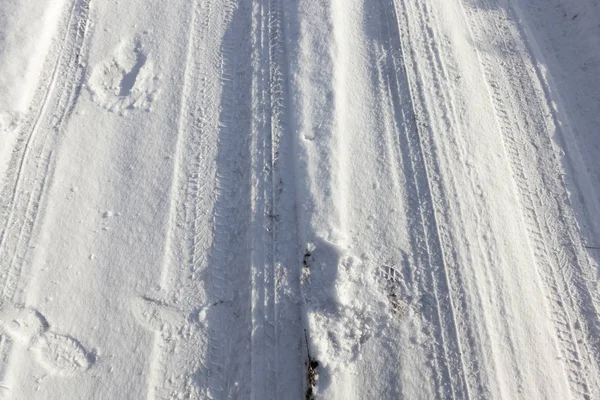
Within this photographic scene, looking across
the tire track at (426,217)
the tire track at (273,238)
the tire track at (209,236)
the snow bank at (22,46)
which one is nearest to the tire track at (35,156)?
the snow bank at (22,46)

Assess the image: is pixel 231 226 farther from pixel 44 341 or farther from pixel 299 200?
pixel 44 341

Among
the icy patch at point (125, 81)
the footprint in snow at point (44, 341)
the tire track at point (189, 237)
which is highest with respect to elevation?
the icy patch at point (125, 81)

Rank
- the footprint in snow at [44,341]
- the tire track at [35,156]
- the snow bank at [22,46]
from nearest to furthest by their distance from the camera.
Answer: the footprint in snow at [44,341]
the tire track at [35,156]
the snow bank at [22,46]

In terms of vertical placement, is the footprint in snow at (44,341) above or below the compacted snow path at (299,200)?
below

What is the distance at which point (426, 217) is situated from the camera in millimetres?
3043

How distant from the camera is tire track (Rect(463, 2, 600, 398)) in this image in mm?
2785

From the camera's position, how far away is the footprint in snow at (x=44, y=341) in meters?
2.64

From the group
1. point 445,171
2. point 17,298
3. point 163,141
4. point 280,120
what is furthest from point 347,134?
point 17,298

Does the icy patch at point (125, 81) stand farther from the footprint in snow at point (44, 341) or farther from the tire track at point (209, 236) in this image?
the footprint in snow at point (44, 341)

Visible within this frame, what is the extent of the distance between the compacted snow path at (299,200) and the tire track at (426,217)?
1 cm

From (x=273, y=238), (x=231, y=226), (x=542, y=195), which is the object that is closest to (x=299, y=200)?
(x=273, y=238)

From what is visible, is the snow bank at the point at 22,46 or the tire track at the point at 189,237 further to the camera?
the snow bank at the point at 22,46

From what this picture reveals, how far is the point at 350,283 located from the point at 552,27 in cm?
317

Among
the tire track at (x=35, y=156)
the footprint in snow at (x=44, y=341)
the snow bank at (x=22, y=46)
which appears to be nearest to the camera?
the footprint in snow at (x=44, y=341)
